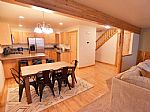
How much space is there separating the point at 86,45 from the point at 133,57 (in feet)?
8.77

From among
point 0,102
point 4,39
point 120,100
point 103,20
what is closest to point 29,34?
point 4,39

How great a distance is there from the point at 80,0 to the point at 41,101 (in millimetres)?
2572

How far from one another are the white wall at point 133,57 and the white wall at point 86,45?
195 cm

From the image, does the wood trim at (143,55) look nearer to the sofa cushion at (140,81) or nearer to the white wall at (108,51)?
the white wall at (108,51)

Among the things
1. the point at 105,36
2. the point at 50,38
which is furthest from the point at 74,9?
the point at 105,36

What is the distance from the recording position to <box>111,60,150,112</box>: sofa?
166cm

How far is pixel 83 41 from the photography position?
19.2ft

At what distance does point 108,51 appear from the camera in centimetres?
697

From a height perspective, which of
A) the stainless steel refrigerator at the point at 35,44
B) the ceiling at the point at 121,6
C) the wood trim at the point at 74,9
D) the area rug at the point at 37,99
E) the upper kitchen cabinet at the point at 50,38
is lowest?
the area rug at the point at 37,99

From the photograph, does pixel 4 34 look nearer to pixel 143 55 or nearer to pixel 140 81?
pixel 140 81

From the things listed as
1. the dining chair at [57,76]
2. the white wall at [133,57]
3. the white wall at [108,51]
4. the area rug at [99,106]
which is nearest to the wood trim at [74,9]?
the dining chair at [57,76]

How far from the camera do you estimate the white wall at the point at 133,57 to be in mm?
5084

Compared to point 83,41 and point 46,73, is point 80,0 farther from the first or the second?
point 83,41

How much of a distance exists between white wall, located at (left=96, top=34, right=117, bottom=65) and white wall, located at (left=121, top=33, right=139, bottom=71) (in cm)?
114
